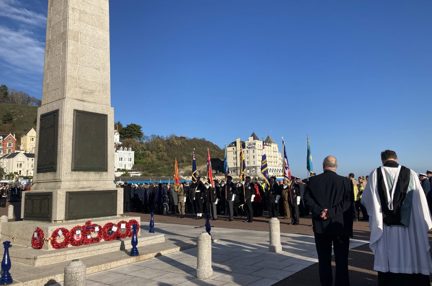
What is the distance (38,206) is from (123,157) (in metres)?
112

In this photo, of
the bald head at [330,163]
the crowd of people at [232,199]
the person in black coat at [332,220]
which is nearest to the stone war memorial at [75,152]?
the person in black coat at [332,220]

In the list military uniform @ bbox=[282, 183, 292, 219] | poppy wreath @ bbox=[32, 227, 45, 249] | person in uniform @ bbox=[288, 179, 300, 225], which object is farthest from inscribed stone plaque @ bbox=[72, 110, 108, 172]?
military uniform @ bbox=[282, 183, 292, 219]

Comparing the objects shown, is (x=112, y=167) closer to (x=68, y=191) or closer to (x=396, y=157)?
(x=68, y=191)

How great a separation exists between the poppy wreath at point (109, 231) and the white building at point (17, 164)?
10808 centimetres

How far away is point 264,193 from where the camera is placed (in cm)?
1923

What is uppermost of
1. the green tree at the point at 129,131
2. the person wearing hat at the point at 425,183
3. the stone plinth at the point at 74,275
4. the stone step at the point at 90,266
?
the green tree at the point at 129,131

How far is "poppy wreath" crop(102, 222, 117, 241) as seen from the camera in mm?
8766

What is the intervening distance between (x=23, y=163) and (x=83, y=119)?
10981 centimetres

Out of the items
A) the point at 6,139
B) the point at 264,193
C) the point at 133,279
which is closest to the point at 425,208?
the point at 133,279

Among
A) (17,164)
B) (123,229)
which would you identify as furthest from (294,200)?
(17,164)

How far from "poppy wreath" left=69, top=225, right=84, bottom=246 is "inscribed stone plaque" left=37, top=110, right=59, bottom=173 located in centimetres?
161

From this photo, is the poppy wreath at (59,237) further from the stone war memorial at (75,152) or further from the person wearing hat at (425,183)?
the person wearing hat at (425,183)

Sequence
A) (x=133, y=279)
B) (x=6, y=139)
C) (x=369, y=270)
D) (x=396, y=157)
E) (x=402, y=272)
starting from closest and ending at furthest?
(x=402, y=272) → (x=396, y=157) → (x=133, y=279) → (x=369, y=270) → (x=6, y=139)

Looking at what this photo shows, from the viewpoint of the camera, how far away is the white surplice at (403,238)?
190 inches
